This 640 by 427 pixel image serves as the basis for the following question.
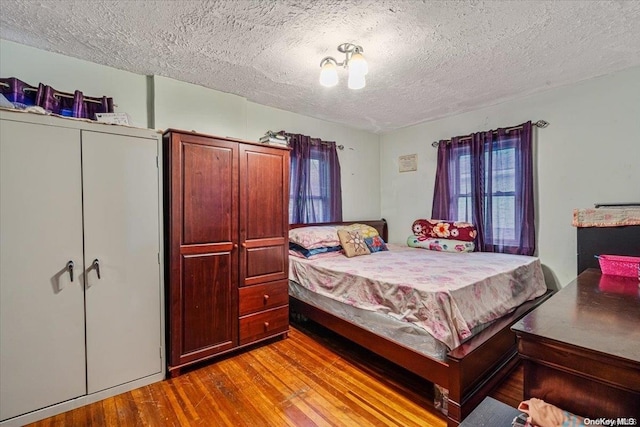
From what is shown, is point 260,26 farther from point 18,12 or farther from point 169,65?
point 18,12

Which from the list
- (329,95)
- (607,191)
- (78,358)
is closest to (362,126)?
(329,95)

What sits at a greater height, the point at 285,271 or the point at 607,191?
the point at 607,191

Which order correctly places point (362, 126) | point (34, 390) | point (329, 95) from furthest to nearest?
point (362, 126), point (329, 95), point (34, 390)

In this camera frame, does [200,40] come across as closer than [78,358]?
No

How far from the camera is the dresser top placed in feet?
2.64

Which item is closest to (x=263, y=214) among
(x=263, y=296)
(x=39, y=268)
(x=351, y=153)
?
(x=263, y=296)

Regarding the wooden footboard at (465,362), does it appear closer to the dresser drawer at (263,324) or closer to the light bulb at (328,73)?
the dresser drawer at (263,324)

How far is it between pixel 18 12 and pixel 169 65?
2.82ft

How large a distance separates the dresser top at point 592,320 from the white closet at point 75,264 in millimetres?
2180

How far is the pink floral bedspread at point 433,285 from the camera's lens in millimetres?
1735

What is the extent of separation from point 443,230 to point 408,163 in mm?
1168

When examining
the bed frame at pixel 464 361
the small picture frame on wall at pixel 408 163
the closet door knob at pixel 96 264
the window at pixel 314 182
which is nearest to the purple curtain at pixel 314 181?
the window at pixel 314 182

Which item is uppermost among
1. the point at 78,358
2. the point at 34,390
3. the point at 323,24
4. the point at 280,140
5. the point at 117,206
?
the point at 323,24

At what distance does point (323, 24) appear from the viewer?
1.83 m
